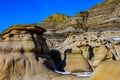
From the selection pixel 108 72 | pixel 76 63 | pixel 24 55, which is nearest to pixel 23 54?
pixel 24 55

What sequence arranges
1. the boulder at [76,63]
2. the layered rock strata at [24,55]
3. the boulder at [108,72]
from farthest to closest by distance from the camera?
the boulder at [76,63], the layered rock strata at [24,55], the boulder at [108,72]

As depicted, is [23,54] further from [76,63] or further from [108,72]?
[108,72]

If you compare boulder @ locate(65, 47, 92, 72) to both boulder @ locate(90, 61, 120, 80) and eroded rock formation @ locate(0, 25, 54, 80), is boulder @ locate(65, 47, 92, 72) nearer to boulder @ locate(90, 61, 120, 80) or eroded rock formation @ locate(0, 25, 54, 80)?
eroded rock formation @ locate(0, 25, 54, 80)

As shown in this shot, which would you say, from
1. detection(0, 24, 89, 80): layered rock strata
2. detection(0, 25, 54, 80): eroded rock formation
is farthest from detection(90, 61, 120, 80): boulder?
detection(0, 25, 54, 80): eroded rock formation

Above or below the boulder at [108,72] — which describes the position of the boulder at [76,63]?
below

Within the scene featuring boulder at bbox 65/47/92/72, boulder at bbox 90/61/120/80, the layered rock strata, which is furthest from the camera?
boulder at bbox 65/47/92/72

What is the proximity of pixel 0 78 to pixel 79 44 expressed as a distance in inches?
285

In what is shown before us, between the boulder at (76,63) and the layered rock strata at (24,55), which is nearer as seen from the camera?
the layered rock strata at (24,55)

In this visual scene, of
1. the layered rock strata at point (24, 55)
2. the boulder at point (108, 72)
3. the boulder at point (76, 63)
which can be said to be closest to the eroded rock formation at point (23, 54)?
the layered rock strata at point (24, 55)

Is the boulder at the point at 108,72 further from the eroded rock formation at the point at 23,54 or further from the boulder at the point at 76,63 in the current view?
the boulder at the point at 76,63

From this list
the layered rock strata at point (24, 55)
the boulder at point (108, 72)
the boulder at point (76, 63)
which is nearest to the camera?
the boulder at point (108, 72)

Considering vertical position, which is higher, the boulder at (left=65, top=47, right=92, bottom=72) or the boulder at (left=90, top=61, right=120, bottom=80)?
the boulder at (left=90, top=61, right=120, bottom=80)

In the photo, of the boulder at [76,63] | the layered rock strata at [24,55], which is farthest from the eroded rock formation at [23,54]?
the boulder at [76,63]

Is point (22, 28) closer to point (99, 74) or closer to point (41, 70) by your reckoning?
point (41, 70)
